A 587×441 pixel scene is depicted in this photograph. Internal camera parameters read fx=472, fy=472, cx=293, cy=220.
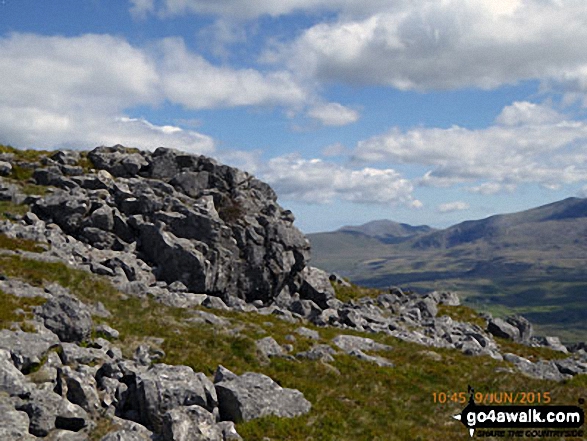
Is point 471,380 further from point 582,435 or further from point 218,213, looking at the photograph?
point 218,213

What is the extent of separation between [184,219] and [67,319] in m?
26.6

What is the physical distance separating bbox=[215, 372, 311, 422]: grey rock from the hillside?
58 millimetres

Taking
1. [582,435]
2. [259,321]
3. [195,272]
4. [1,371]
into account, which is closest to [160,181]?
[195,272]

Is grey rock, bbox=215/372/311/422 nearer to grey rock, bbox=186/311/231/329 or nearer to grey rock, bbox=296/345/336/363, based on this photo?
grey rock, bbox=296/345/336/363

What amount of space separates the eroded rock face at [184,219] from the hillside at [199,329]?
0.17m

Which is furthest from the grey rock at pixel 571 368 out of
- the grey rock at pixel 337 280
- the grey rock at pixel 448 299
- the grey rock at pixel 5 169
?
the grey rock at pixel 5 169

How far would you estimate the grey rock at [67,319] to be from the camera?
21.3 meters

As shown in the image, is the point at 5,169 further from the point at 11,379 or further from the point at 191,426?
the point at 191,426

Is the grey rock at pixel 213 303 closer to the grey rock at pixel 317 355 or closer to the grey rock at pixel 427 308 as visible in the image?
the grey rock at pixel 317 355

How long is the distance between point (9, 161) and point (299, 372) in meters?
46.6

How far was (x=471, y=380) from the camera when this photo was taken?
28.0m

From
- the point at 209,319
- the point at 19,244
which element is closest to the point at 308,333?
the point at 209,319

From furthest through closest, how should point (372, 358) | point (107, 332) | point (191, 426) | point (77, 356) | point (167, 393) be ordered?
point (372, 358) → point (107, 332) → point (77, 356) → point (167, 393) → point (191, 426)

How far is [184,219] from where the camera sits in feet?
157
